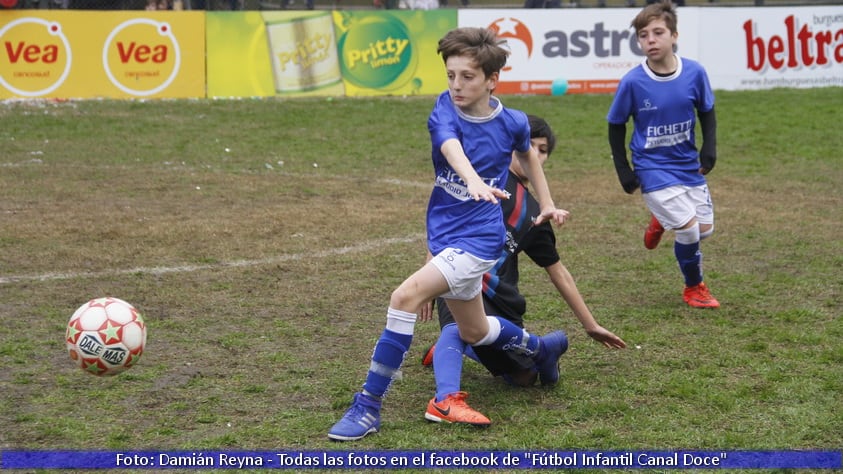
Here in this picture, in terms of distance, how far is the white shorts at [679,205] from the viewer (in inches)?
297

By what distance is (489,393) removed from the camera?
18.5 ft

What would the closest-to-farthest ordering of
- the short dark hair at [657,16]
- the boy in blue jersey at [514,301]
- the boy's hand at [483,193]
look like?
the boy's hand at [483,193] → the boy in blue jersey at [514,301] → the short dark hair at [657,16]

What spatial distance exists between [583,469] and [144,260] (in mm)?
4968

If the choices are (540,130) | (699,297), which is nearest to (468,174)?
(540,130)

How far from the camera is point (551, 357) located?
5551 millimetres

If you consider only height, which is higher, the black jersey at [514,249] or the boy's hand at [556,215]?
the boy's hand at [556,215]

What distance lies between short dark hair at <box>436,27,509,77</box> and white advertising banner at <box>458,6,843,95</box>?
549 inches

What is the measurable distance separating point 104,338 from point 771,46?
17.0m

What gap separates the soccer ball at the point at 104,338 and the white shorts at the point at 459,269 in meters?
1.51

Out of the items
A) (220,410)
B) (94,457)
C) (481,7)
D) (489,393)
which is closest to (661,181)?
(489,393)

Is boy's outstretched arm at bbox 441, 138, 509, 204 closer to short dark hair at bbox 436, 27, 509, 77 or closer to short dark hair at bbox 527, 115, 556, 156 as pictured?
short dark hair at bbox 436, 27, 509, 77

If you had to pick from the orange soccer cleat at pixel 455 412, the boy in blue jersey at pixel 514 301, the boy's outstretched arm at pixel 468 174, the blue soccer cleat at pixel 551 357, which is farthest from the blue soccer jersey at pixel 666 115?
the orange soccer cleat at pixel 455 412

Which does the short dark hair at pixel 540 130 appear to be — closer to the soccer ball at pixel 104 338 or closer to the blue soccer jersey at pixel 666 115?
the blue soccer jersey at pixel 666 115

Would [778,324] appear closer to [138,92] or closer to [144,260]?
[144,260]
